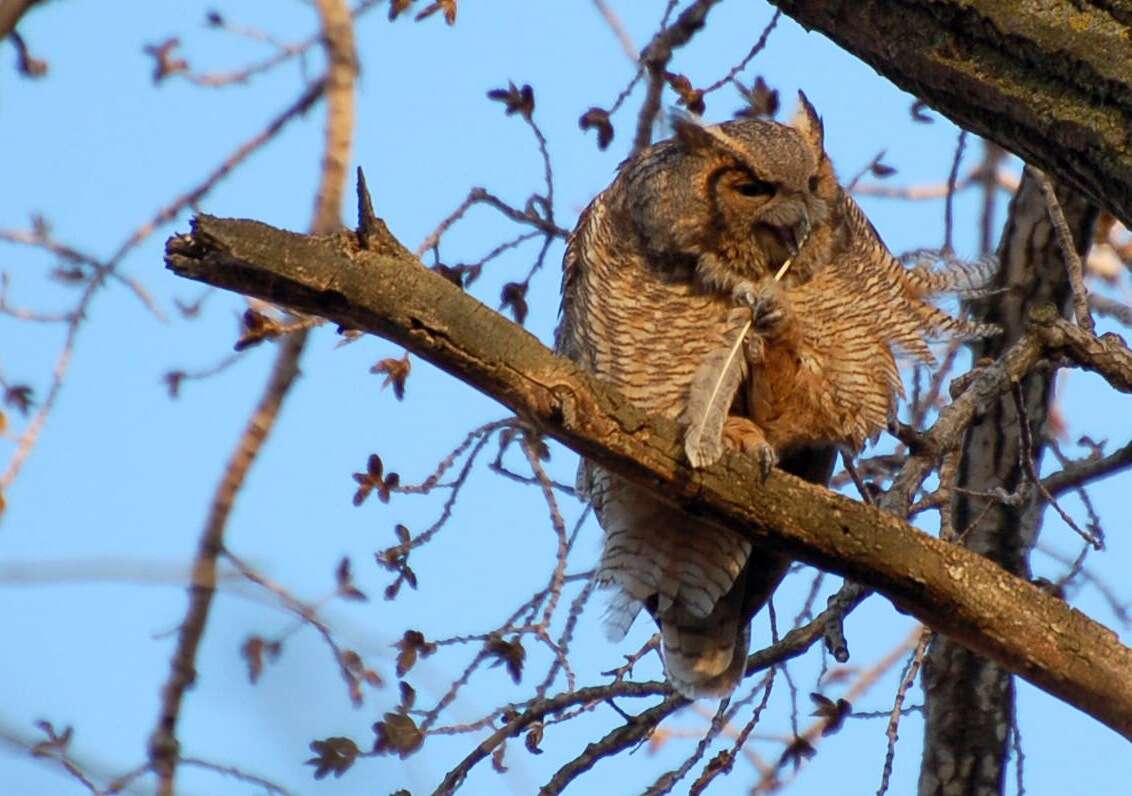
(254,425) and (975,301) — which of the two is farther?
(975,301)

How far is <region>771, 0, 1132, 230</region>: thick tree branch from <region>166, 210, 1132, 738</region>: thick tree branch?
0.50 metres

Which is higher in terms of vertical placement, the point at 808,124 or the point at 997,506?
the point at 808,124

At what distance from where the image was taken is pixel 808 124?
11.3 ft

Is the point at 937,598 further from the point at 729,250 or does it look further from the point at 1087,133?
the point at 729,250

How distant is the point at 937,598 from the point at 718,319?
50.9 inches

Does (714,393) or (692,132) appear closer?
(714,393)

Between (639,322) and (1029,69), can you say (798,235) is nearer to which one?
(639,322)

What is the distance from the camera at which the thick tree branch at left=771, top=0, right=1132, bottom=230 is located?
1.77m

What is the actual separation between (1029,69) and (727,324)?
1.31 metres

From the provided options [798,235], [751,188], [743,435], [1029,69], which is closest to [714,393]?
[743,435]

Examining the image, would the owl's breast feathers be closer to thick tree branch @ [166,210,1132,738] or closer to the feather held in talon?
the feather held in talon

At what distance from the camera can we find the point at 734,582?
3.37 m

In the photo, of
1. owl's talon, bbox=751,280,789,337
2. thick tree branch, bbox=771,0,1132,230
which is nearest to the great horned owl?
owl's talon, bbox=751,280,789,337

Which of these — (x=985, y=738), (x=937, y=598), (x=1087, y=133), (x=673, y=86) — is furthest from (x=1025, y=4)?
(x=985, y=738)
